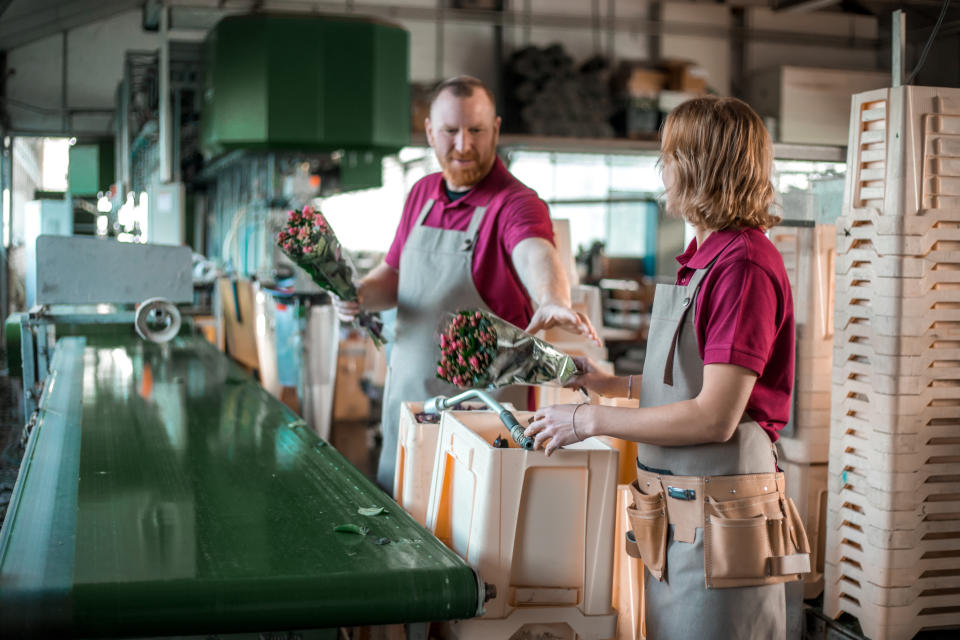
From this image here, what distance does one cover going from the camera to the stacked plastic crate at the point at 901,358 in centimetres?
237

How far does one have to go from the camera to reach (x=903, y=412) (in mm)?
2393

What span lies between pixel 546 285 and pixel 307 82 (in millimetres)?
4745

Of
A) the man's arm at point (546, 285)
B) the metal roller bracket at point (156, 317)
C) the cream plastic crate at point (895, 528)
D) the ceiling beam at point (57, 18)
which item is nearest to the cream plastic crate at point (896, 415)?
the cream plastic crate at point (895, 528)

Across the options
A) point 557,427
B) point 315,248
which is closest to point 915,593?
point 557,427

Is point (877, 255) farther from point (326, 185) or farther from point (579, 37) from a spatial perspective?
point (579, 37)

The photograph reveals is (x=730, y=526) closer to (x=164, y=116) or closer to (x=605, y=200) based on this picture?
(x=164, y=116)

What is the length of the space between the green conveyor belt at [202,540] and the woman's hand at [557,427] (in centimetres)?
25

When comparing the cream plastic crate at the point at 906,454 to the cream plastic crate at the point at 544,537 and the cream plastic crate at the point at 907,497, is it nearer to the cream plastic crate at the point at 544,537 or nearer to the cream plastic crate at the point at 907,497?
the cream plastic crate at the point at 907,497

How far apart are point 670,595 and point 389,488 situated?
1.17 m

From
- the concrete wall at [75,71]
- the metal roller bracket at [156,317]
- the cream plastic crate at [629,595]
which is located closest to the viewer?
the cream plastic crate at [629,595]

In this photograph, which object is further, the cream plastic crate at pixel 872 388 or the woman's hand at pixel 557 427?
the cream plastic crate at pixel 872 388

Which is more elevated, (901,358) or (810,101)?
(810,101)

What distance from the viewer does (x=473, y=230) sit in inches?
98.6

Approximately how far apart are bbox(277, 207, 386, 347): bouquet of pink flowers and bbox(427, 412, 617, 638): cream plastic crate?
853mm
